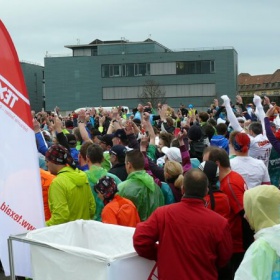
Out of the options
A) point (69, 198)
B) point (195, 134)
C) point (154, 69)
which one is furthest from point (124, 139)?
point (154, 69)

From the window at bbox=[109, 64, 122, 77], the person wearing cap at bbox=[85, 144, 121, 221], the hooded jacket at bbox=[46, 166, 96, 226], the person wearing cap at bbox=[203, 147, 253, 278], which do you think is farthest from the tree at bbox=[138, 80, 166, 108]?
the person wearing cap at bbox=[203, 147, 253, 278]

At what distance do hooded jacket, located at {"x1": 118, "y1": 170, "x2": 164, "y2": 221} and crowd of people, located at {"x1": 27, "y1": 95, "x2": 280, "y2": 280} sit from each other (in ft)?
0.04

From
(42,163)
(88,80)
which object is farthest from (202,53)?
(42,163)

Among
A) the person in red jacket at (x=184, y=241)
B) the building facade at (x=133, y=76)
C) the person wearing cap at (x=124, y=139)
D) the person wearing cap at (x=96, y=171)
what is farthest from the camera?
the building facade at (x=133, y=76)

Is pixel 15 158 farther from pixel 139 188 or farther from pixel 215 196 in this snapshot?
pixel 215 196

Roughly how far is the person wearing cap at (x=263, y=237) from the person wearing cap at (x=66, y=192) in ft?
7.80

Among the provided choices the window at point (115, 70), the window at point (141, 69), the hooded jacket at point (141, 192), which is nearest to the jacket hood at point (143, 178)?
the hooded jacket at point (141, 192)

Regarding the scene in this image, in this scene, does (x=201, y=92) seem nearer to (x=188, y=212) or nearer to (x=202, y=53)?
(x=202, y=53)

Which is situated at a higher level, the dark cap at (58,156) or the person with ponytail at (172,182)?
the dark cap at (58,156)

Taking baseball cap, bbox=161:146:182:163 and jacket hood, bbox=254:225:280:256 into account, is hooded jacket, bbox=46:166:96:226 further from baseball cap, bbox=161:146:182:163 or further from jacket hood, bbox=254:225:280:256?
jacket hood, bbox=254:225:280:256

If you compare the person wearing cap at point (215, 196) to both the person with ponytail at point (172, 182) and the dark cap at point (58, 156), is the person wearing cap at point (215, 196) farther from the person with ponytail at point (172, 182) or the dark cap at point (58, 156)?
the dark cap at point (58, 156)

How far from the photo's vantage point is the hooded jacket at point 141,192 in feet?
18.5

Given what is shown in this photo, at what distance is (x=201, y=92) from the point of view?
86438mm

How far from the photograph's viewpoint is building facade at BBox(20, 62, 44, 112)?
95.8m
